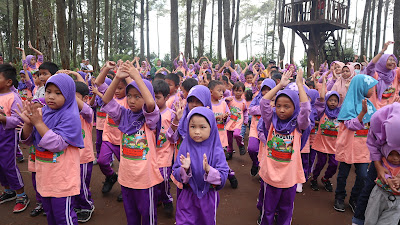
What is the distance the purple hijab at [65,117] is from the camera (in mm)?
2414

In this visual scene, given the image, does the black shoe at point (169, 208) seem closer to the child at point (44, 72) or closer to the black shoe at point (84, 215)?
the black shoe at point (84, 215)

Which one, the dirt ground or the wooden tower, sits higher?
the wooden tower

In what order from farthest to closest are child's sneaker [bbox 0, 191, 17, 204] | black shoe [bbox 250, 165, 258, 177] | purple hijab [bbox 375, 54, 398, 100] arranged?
black shoe [bbox 250, 165, 258, 177] → purple hijab [bbox 375, 54, 398, 100] → child's sneaker [bbox 0, 191, 17, 204]

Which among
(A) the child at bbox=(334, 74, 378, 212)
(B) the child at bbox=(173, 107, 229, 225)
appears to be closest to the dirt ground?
(A) the child at bbox=(334, 74, 378, 212)

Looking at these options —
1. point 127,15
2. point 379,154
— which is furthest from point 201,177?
point 127,15

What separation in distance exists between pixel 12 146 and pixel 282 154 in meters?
3.56

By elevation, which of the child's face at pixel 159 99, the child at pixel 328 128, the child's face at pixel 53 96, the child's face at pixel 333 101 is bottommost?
the child at pixel 328 128

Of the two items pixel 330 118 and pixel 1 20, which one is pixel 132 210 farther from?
pixel 1 20

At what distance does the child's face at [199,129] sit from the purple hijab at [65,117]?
Answer: 1.16 metres

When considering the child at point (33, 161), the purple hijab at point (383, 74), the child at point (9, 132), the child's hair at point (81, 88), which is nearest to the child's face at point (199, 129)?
the child at point (33, 161)

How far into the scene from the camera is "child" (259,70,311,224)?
2.78 meters

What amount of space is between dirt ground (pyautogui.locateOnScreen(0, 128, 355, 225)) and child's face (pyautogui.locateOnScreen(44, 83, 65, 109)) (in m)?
1.72

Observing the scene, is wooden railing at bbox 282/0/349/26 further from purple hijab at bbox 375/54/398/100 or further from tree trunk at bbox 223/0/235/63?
purple hijab at bbox 375/54/398/100

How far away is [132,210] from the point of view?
2709mm
